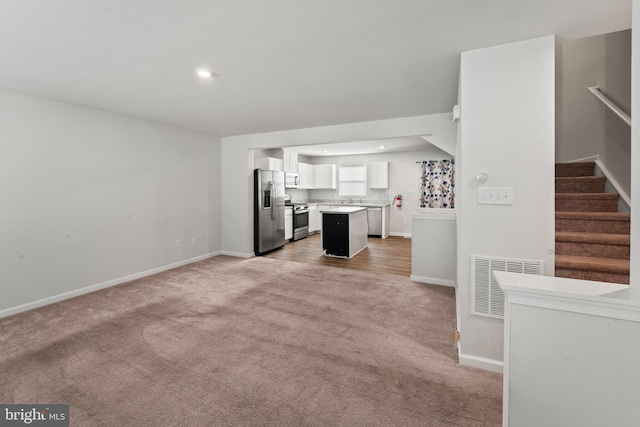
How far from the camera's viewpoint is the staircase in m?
2.17

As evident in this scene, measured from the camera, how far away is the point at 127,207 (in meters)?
4.24

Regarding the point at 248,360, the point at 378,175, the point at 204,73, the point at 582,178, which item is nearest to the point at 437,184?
→ the point at 378,175

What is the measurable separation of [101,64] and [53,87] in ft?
3.49

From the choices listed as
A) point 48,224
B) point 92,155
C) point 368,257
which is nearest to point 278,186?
point 368,257

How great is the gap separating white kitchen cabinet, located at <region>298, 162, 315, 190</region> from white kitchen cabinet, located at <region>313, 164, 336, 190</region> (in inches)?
6.3

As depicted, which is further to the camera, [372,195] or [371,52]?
[372,195]

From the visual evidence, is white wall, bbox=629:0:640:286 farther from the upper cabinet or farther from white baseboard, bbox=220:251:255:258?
the upper cabinet

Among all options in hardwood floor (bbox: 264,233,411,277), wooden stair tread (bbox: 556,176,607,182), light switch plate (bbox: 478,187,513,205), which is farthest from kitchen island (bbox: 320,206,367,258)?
light switch plate (bbox: 478,187,513,205)

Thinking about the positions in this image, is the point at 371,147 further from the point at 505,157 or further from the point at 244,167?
the point at 505,157

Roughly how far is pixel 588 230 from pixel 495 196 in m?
1.40

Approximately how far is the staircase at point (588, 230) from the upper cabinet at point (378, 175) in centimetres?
472

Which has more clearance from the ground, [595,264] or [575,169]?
[575,169]

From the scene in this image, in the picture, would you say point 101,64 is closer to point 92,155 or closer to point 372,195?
point 92,155

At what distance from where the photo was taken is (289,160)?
24.3 feet
